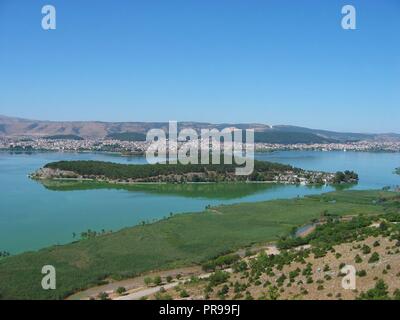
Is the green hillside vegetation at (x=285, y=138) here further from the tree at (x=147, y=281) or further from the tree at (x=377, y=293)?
the tree at (x=377, y=293)

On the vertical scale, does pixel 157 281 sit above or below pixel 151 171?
below

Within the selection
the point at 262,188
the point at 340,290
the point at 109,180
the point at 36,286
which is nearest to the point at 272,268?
the point at 340,290

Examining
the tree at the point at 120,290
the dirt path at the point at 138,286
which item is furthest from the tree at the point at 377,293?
the tree at the point at 120,290

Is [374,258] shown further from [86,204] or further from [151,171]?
[151,171]

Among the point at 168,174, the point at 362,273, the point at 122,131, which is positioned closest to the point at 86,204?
the point at 168,174

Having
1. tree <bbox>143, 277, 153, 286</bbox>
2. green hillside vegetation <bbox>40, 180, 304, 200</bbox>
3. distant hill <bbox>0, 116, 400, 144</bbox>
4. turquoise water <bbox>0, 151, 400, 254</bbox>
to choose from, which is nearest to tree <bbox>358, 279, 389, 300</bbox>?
tree <bbox>143, 277, 153, 286</bbox>

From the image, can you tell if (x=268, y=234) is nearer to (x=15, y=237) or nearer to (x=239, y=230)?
(x=239, y=230)
